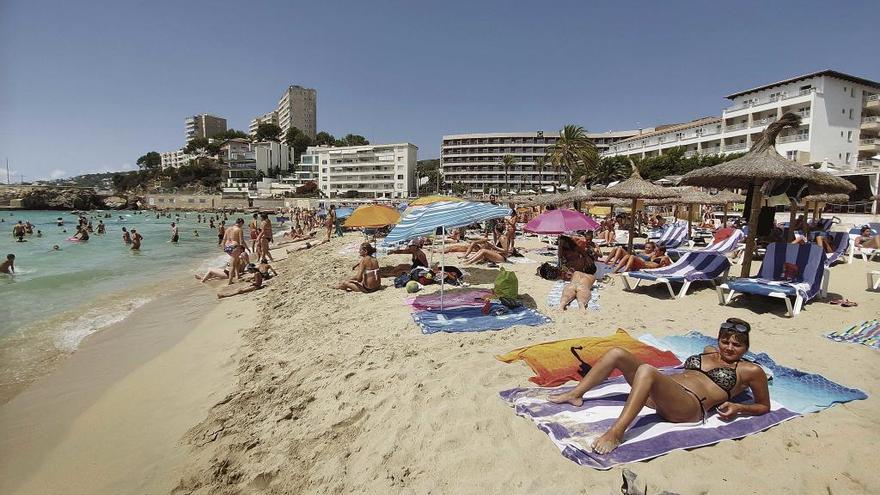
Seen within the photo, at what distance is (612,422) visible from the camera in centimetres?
285

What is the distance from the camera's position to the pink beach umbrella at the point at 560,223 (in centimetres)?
855

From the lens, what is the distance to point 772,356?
4215mm

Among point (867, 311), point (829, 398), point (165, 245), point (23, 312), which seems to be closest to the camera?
point (829, 398)

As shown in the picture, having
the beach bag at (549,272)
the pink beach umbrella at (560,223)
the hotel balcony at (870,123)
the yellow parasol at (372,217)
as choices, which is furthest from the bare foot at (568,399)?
the hotel balcony at (870,123)

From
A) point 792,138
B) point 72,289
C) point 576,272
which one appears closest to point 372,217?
point 576,272

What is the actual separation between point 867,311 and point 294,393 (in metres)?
7.93

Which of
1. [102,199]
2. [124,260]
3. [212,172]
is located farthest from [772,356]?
[212,172]

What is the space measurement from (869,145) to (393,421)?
55.4m

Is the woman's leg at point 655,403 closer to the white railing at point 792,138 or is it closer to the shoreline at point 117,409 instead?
the shoreline at point 117,409

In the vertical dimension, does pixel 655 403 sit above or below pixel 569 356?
above

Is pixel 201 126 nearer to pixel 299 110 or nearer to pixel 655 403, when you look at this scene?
pixel 299 110

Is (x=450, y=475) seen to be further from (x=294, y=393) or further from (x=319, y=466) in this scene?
(x=294, y=393)

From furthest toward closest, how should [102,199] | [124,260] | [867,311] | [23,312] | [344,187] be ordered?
[344,187]
[102,199]
[124,260]
[23,312]
[867,311]

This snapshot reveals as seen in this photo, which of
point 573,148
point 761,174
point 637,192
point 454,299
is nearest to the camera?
point 761,174
